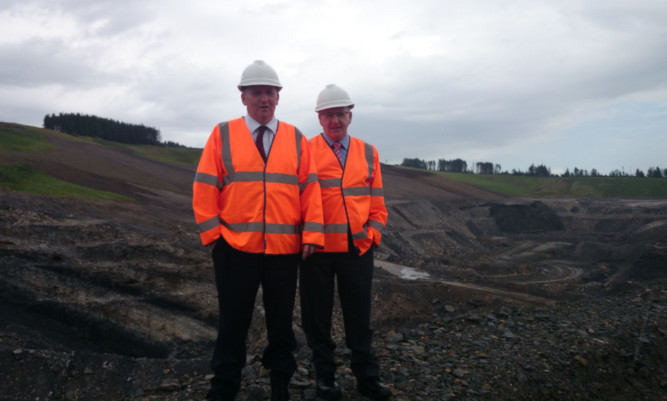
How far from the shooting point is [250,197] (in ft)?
11.6

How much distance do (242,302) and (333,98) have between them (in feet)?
6.28

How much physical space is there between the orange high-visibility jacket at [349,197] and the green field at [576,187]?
51.0 metres

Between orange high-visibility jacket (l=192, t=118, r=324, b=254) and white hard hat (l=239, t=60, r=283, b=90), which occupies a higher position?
white hard hat (l=239, t=60, r=283, b=90)

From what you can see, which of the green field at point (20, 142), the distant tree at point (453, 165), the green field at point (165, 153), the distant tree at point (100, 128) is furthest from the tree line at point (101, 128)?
the distant tree at point (453, 165)

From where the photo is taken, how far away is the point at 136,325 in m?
7.07

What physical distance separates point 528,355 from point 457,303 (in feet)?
12.8

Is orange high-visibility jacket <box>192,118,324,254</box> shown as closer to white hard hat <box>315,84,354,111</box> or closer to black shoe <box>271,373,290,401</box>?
white hard hat <box>315,84,354,111</box>

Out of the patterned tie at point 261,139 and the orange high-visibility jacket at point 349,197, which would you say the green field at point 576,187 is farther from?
the patterned tie at point 261,139

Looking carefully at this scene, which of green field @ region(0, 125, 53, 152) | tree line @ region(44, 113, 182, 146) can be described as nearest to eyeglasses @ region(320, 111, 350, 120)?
green field @ region(0, 125, 53, 152)

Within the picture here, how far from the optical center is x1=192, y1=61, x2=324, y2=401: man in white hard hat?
11.5ft

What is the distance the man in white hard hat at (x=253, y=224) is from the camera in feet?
11.5

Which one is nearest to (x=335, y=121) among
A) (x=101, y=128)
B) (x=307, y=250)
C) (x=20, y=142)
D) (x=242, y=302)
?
(x=307, y=250)

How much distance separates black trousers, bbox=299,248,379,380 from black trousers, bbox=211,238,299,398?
355 millimetres

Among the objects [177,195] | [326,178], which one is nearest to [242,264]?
[326,178]
